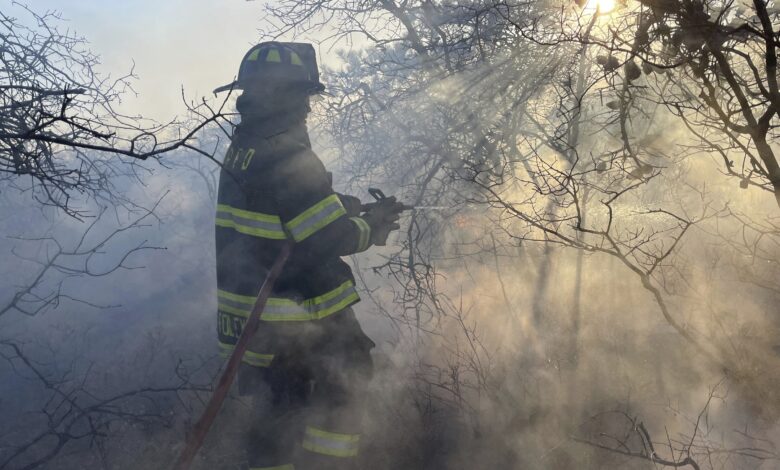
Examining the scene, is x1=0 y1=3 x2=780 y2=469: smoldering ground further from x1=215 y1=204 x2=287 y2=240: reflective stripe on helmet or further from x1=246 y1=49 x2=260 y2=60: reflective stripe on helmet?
x1=246 y1=49 x2=260 y2=60: reflective stripe on helmet

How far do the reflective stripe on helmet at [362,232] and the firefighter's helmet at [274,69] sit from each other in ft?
2.62

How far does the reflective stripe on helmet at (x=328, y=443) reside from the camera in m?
2.75

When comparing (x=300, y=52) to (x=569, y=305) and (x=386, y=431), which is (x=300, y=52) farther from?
(x=569, y=305)

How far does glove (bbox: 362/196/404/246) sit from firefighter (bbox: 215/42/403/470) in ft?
0.41

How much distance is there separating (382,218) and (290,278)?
2.27 feet

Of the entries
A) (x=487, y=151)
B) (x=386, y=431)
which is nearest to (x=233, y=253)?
(x=386, y=431)

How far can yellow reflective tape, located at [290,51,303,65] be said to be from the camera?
2965 millimetres

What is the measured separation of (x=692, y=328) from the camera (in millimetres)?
4309

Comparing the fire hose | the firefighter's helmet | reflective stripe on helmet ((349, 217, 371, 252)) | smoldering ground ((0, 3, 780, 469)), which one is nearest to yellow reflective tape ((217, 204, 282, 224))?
the fire hose

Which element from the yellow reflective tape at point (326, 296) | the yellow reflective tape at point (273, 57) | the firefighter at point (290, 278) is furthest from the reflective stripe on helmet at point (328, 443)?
the yellow reflective tape at point (273, 57)

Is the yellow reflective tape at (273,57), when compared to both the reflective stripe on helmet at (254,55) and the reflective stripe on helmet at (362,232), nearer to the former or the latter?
the reflective stripe on helmet at (254,55)

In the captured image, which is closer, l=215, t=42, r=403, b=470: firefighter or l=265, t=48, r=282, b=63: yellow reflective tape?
l=215, t=42, r=403, b=470: firefighter

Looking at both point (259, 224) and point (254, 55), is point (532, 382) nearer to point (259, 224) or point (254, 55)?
point (259, 224)

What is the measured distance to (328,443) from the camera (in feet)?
9.03
